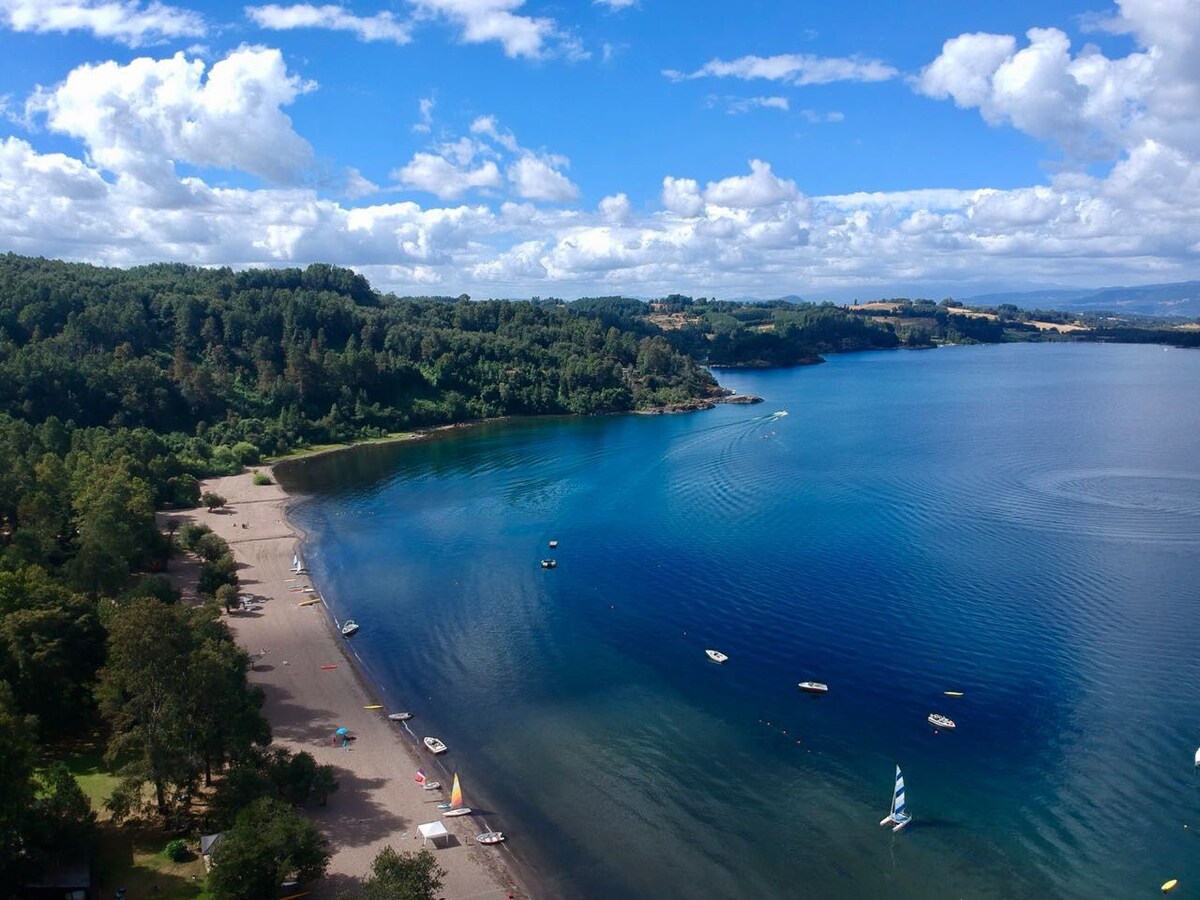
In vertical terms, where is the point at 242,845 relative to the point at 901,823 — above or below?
above

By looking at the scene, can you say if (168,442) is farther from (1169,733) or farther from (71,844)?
(1169,733)

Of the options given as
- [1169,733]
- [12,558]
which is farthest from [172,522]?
[1169,733]

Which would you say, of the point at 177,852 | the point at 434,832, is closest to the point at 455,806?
the point at 434,832

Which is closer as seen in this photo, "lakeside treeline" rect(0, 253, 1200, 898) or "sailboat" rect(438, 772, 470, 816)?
"lakeside treeline" rect(0, 253, 1200, 898)

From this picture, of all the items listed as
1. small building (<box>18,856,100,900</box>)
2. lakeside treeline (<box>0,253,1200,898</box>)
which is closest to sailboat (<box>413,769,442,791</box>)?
lakeside treeline (<box>0,253,1200,898</box>)

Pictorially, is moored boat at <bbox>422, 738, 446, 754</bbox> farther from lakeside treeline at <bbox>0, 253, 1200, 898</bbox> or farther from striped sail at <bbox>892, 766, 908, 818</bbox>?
striped sail at <bbox>892, 766, 908, 818</bbox>
